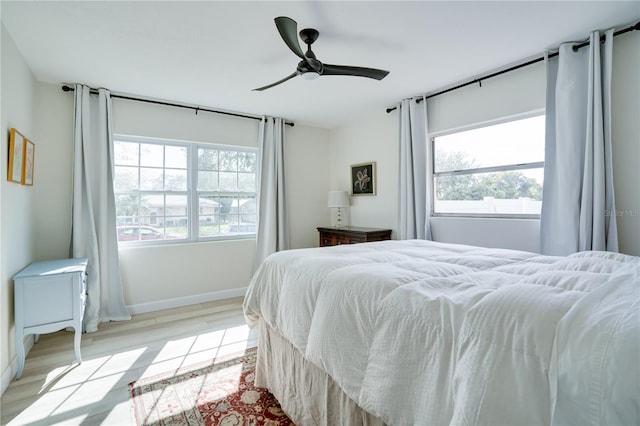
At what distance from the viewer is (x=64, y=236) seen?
3.27 meters

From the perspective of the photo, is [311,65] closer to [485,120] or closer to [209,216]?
[485,120]

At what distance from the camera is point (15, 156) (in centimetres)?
236

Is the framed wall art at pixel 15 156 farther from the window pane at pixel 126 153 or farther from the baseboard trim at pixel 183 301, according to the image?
the baseboard trim at pixel 183 301

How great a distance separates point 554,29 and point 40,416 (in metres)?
4.26

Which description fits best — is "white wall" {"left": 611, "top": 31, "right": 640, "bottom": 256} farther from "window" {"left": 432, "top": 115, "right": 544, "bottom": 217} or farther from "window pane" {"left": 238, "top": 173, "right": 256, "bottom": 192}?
"window pane" {"left": 238, "top": 173, "right": 256, "bottom": 192}

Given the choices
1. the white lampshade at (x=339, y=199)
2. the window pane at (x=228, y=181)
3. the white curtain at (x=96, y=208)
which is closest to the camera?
the white curtain at (x=96, y=208)

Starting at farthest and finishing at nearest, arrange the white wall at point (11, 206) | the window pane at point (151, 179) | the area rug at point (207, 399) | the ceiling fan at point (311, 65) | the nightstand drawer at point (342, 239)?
1. the nightstand drawer at point (342, 239)
2. the window pane at point (151, 179)
3. the white wall at point (11, 206)
4. the ceiling fan at point (311, 65)
5. the area rug at point (207, 399)

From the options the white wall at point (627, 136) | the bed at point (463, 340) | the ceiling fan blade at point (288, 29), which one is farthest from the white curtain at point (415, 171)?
the ceiling fan blade at point (288, 29)

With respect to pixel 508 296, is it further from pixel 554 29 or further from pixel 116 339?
pixel 116 339

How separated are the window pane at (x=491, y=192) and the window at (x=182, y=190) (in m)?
2.57

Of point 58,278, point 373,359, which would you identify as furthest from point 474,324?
point 58,278

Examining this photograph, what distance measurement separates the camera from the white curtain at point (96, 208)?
3221 millimetres

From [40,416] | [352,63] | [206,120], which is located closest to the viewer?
[40,416]

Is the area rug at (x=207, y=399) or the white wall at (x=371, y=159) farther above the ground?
the white wall at (x=371, y=159)
